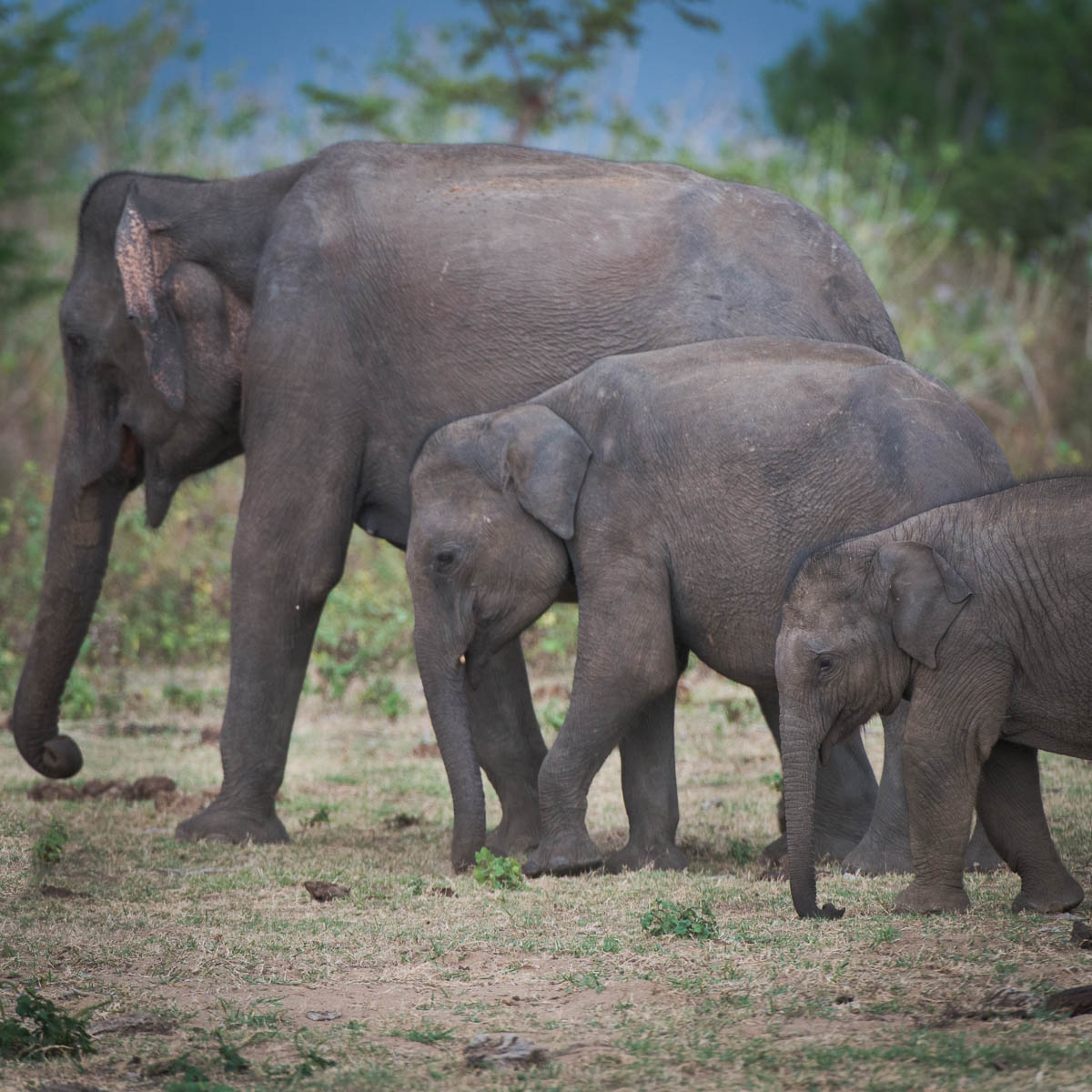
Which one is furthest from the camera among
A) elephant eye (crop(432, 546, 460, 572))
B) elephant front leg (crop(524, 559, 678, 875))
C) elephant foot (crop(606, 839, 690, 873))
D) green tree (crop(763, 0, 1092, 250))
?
green tree (crop(763, 0, 1092, 250))

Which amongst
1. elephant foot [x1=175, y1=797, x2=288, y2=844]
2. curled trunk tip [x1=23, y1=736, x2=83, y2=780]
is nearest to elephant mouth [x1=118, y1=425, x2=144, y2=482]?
curled trunk tip [x1=23, y1=736, x2=83, y2=780]

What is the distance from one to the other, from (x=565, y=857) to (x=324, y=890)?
88cm

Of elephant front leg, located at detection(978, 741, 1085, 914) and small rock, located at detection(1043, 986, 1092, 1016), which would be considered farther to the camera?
elephant front leg, located at detection(978, 741, 1085, 914)

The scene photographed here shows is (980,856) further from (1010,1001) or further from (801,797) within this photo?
(1010,1001)

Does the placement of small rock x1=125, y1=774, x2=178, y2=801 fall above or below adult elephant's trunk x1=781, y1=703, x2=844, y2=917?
below

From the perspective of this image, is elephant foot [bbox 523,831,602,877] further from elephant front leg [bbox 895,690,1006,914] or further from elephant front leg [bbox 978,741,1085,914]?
elephant front leg [bbox 978,741,1085,914]

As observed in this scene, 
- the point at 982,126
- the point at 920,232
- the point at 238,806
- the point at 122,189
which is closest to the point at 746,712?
the point at 238,806

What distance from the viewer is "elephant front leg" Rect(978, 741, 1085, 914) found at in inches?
221

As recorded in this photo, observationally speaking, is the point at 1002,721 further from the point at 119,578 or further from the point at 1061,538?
the point at 119,578

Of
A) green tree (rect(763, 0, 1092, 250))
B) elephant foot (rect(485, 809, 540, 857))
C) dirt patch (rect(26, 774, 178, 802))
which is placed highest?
green tree (rect(763, 0, 1092, 250))

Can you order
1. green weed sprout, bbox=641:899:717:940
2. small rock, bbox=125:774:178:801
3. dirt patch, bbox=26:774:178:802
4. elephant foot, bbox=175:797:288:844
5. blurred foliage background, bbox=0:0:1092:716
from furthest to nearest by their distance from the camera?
blurred foliage background, bbox=0:0:1092:716 < small rock, bbox=125:774:178:801 < dirt patch, bbox=26:774:178:802 < elephant foot, bbox=175:797:288:844 < green weed sprout, bbox=641:899:717:940

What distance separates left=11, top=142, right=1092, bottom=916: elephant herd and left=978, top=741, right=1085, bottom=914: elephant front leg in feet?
0.03

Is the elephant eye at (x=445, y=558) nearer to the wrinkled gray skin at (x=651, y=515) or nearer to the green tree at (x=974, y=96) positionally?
the wrinkled gray skin at (x=651, y=515)

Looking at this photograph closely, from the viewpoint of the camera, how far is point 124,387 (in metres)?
8.34
